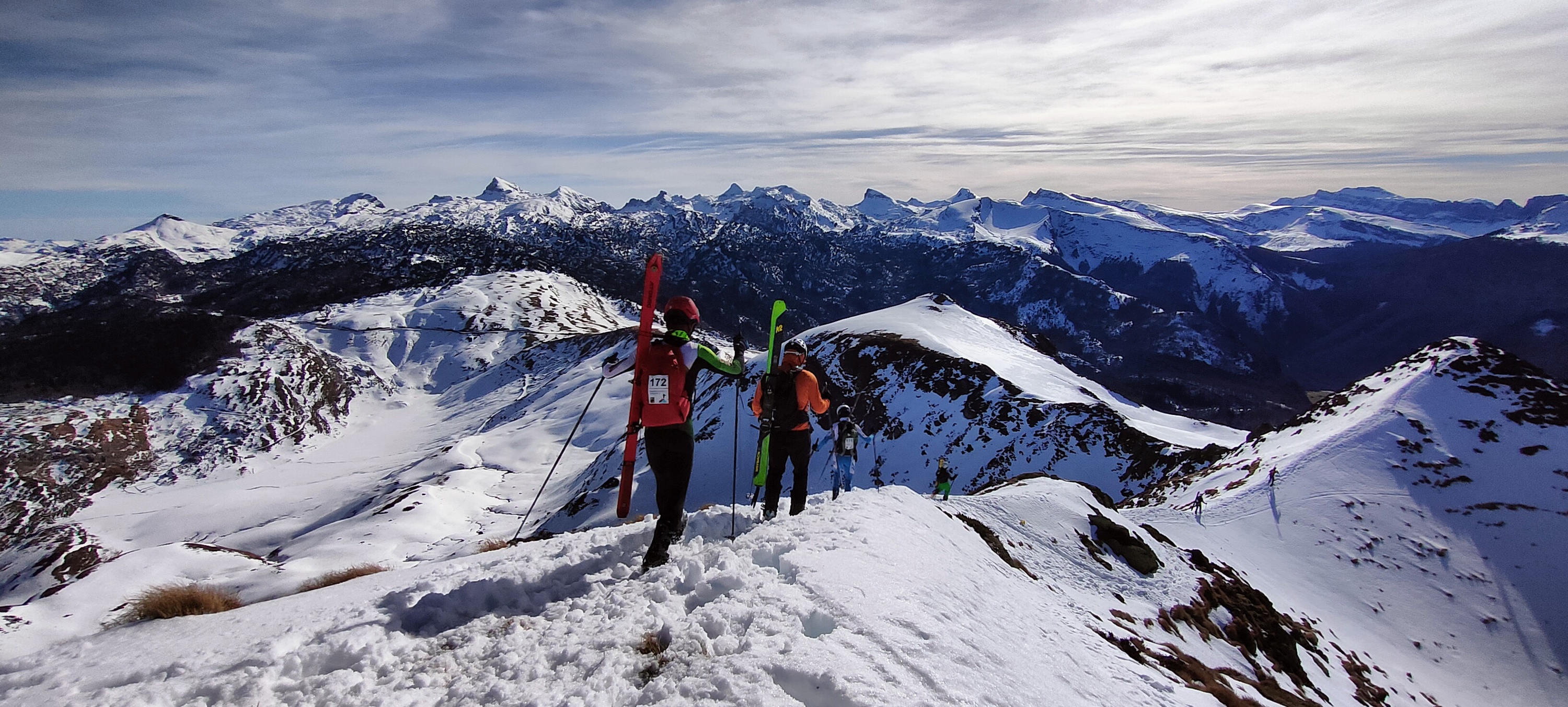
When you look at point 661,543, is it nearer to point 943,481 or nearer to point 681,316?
point 681,316

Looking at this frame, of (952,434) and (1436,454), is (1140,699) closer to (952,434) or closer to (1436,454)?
(1436,454)

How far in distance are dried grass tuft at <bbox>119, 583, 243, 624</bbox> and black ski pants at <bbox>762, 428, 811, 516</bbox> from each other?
23.9 feet

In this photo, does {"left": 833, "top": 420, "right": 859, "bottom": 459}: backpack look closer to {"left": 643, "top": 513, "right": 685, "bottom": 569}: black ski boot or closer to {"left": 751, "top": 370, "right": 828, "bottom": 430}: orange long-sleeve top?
{"left": 751, "top": 370, "right": 828, "bottom": 430}: orange long-sleeve top

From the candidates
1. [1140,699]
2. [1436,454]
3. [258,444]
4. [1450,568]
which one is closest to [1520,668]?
[1450,568]

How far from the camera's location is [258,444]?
11256 cm

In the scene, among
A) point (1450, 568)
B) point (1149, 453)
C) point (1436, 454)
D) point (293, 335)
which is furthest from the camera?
point (293, 335)

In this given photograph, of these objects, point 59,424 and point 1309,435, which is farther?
point 59,424

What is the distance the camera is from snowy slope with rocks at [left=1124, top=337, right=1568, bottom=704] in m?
25.7

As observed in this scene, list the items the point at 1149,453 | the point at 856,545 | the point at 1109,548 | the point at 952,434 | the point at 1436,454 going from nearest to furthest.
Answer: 1. the point at 856,545
2. the point at 1109,548
3. the point at 1436,454
4. the point at 1149,453
5. the point at 952,434

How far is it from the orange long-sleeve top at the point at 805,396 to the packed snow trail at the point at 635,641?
2.10m

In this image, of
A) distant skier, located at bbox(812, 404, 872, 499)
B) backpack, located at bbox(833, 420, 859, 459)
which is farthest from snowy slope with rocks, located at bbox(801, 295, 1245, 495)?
backpack, located at bbox(833, 420, 859, 459)

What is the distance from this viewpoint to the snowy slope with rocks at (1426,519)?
84.2 feet

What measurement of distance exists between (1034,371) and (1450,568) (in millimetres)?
48015

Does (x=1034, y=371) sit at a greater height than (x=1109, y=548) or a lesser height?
lesser
